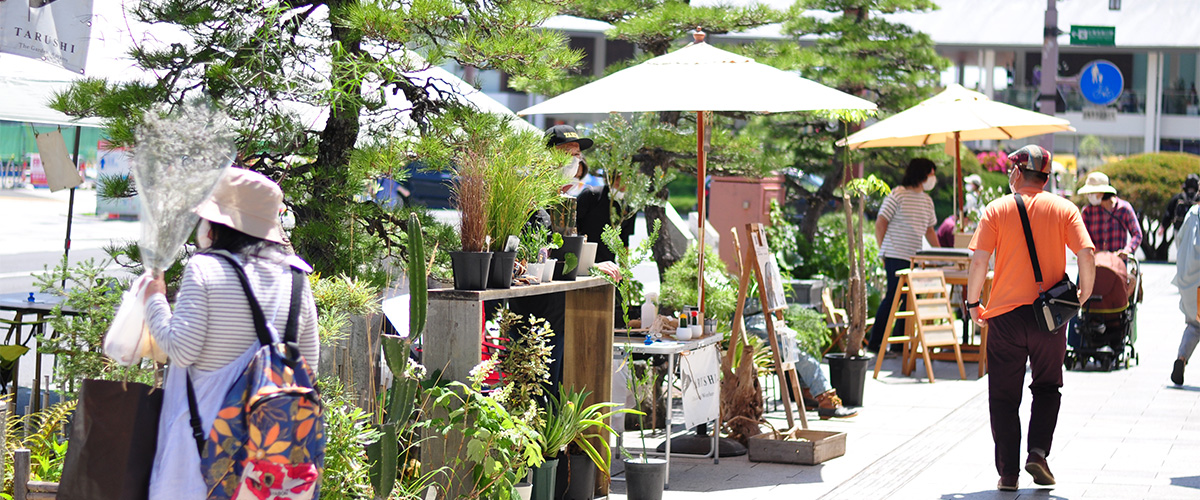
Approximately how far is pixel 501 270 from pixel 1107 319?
7544mm

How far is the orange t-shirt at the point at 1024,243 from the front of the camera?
19.7 ft

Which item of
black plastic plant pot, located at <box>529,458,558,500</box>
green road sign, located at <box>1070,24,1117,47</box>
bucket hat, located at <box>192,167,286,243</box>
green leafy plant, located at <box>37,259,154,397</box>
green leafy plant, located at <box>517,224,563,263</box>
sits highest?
green road sign, located at <box>1070,24,1117,47</box>

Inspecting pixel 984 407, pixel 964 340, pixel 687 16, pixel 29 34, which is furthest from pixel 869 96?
pixel 29 34

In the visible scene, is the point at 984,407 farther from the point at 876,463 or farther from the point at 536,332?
the point at 536,332

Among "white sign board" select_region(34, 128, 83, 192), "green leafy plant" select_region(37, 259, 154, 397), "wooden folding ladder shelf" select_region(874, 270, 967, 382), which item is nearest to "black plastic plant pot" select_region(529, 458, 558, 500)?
"green leafy plant" select_region(37, 259, 154, 397)

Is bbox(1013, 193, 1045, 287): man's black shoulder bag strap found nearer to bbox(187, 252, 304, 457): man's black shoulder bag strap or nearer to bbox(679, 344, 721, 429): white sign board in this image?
bbox(679, 344, 721, 429): white sign board

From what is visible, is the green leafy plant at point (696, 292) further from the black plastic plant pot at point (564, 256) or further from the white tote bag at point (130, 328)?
the white tote bag at point (130, 328)

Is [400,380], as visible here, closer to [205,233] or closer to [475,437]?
[475,437]

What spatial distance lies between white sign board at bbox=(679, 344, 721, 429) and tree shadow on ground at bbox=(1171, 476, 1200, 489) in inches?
96.4

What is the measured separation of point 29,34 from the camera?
19.2 ft

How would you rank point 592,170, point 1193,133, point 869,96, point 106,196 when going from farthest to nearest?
point 1193,133 < point 869,96 < point 592,170 < point 106,196

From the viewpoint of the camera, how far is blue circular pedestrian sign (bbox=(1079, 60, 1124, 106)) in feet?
120

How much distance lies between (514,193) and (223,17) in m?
1.43

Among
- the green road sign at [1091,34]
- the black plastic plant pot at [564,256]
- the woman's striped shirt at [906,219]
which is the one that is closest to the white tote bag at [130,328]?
the black plastic plant pot at [564,256]
